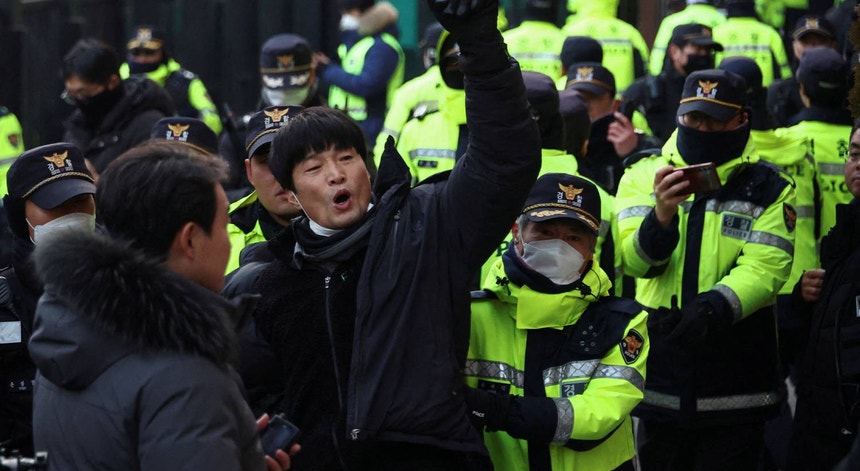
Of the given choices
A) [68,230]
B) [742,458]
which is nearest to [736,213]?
[742,458]

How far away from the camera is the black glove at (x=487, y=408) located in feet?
14.2

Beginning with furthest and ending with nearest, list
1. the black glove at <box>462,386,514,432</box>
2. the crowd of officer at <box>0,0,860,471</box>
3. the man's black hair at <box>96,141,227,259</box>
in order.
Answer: the black glove at <box>462,386,514,432</box>, the crowd of officer at <box>0,0,860,471</box>, the man's black hair at <box>96,141,227,259</box>

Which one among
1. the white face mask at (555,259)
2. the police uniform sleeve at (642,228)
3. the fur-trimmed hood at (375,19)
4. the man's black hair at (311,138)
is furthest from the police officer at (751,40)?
the man's black hair at (311,138)

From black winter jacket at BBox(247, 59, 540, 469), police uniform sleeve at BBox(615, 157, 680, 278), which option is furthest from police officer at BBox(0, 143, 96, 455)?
police uniform sleeve at BBox(615, 157, 680, 278)

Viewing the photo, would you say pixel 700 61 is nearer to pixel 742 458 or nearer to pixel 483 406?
pixel 742 458

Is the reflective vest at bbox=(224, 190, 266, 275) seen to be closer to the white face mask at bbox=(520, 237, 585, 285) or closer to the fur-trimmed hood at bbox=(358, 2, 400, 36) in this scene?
the white face mask at bbox=(520, 237, 585, 285)

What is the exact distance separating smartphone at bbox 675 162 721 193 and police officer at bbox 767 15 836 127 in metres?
4.15

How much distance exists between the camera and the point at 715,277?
19.3 ft

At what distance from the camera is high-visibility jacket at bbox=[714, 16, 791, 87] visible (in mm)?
11164

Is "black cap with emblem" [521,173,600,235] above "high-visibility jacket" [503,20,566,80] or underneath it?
above

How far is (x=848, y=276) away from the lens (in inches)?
216

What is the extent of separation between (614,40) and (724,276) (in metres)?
5.98

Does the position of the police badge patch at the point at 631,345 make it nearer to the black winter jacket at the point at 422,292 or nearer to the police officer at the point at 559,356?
A: the police officer at the point at 559,356

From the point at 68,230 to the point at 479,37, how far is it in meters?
1.07
